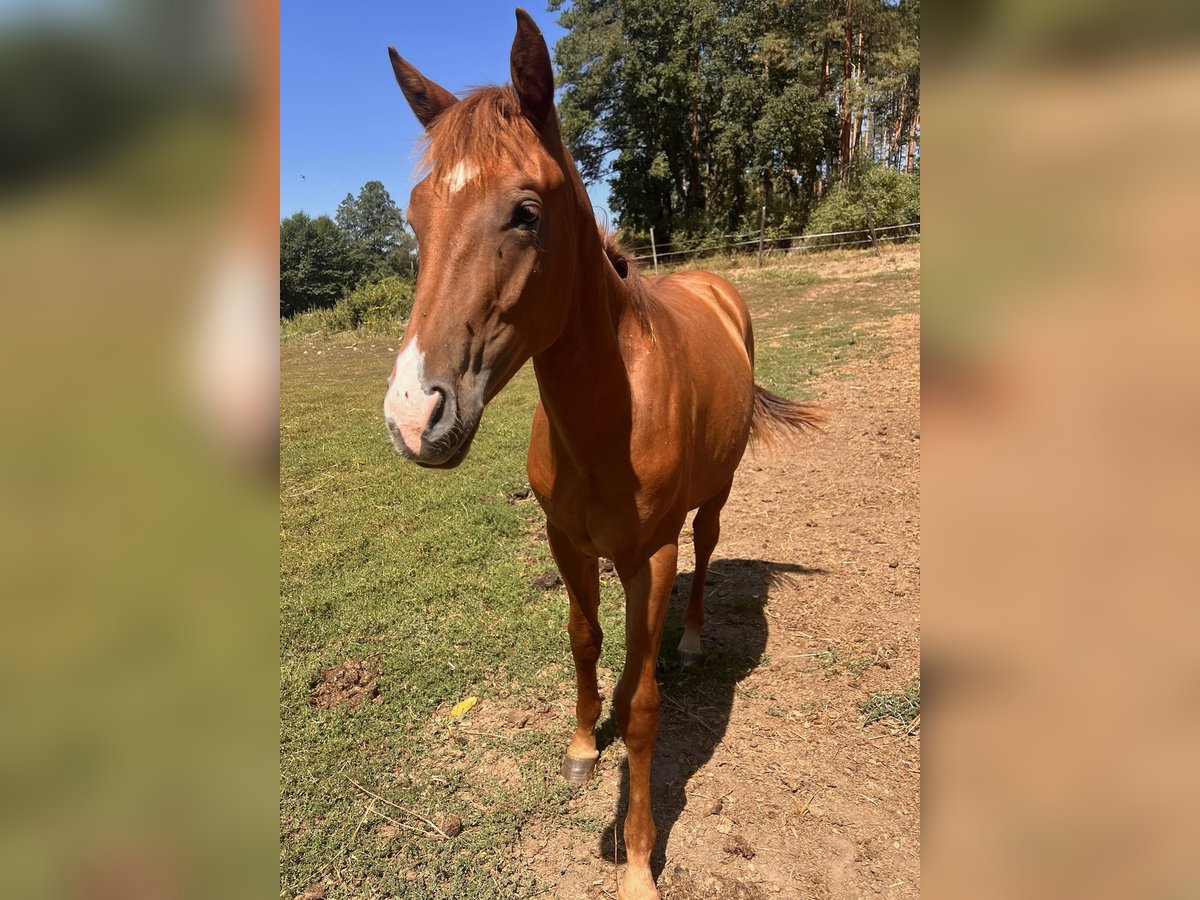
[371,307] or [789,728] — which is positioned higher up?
[371,307]

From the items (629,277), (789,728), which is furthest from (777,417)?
(629,277)

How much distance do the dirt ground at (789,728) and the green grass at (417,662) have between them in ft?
0.84

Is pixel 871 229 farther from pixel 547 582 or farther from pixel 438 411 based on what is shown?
pixel 438 411

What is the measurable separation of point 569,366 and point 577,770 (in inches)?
69.4

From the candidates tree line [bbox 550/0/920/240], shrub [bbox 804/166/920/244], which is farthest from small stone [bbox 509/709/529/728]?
tree line [bbox 550/0/920/240]

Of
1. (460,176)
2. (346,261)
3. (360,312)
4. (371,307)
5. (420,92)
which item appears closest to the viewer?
(460,176)

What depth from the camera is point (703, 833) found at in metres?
2.46

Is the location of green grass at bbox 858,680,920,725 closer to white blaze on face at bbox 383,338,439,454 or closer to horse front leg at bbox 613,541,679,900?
horse front leg at bbox 613,541,679,900

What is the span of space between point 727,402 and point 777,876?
1793mm

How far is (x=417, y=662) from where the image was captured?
3.49 metres
